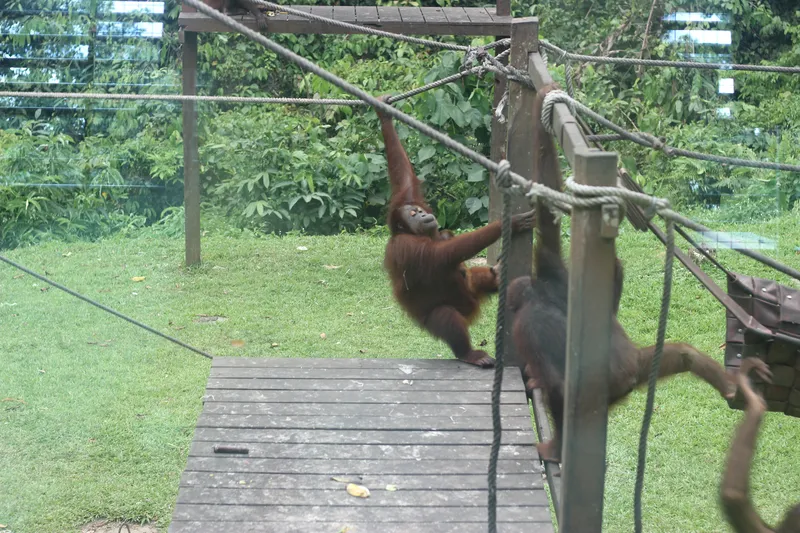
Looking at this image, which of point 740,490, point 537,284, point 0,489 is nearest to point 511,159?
point 537,284

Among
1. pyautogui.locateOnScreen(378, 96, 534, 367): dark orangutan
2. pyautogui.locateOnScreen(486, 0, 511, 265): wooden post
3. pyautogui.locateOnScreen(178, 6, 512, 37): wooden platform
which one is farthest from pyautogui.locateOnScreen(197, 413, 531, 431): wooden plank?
pyautogui.locateOnScreen(178, 6, 512, 37): wooden platform

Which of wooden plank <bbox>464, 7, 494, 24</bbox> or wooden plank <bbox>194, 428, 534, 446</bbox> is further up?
wooden plank <bbox>464, 7, 494, 24</bbox>

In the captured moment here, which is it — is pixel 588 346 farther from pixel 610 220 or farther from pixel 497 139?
pixel 497 139

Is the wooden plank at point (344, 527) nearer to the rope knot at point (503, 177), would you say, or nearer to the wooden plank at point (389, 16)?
the rope knot at point (503, 177)

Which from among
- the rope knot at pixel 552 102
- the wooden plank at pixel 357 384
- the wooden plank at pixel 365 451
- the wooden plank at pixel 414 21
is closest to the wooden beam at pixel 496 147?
the wooden plank at pixel 414 21

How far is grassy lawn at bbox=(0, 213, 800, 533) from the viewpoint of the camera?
445cm

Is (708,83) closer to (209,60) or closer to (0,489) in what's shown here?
(209,60)

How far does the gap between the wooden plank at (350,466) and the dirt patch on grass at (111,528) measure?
1341 millimetres

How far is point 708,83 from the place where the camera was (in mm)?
8992

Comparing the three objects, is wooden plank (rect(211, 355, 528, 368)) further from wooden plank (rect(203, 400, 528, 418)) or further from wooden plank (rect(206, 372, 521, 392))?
wooden plank (rect(203, 400, 528, 418))

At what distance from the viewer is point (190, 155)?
7.01m

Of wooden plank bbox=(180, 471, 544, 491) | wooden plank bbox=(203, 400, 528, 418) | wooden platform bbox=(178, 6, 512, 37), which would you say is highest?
wooden platform bbox=(178, 6, 512, 37)

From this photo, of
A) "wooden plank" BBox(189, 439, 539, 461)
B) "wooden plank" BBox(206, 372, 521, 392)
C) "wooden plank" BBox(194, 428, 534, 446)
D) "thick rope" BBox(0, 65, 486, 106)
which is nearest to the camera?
"wooden plank" BBox(189, 439, 539, 461)

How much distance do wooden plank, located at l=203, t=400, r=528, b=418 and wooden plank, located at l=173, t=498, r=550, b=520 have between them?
671 mm
